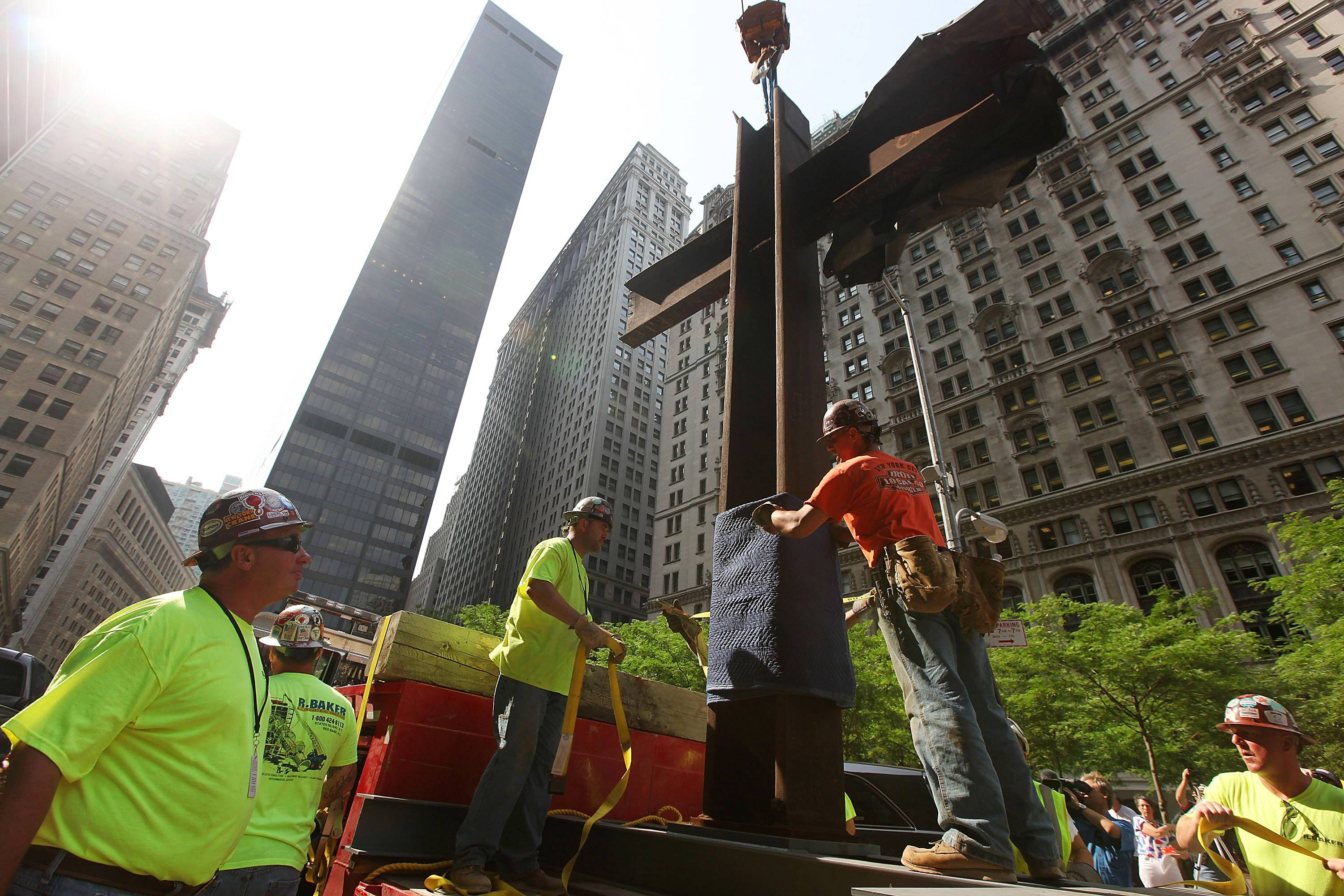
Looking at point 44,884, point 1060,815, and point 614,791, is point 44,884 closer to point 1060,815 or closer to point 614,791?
point 614,791

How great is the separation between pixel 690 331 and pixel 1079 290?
130 ft

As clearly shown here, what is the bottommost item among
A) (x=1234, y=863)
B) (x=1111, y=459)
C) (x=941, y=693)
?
(x=1234, y=863)

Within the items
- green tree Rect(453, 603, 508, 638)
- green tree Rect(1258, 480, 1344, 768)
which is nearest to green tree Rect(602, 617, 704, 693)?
green tree Rect(453, 603, 508, 638)

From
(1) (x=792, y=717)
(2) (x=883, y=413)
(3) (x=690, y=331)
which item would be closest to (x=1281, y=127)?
(2) (x=883, y=413)

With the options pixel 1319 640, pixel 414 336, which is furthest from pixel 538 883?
pixel 414 336

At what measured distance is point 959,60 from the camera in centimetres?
364

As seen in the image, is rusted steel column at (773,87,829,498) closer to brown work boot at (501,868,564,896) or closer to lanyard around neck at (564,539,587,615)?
lanyard around neck at (564,539,587,615)

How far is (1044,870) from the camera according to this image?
2523mm

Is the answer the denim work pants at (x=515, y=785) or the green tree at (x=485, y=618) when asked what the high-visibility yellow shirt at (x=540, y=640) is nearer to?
the denim work pants at (x=515, y=785)

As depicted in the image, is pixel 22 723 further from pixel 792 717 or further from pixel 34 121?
pixel 34 121

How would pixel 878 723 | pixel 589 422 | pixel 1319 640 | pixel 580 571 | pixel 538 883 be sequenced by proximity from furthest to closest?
pixel 589 422, pixel 878 723, pixel 1319 640, pixel 580 571, pixel 538 883

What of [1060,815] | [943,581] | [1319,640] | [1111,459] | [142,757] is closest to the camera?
[142,757]

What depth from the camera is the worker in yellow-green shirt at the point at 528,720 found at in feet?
9.64

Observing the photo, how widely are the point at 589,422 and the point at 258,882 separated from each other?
87.1 meters
